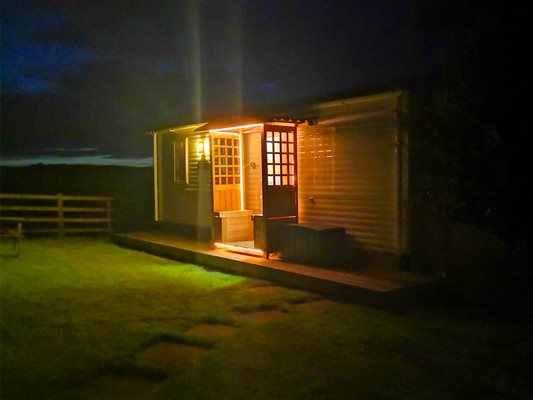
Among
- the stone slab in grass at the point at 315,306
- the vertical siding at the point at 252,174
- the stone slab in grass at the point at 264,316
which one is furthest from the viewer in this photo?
the vertical siding at the point at 252,174

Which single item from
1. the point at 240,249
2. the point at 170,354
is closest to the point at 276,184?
the point at 240,249

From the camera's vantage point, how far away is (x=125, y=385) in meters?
4.93

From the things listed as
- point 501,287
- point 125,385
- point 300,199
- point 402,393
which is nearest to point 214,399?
point 125,385

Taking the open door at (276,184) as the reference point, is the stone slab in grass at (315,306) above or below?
below

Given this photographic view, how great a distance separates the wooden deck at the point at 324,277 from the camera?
7863mm

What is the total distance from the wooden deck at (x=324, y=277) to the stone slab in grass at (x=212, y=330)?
2198mm

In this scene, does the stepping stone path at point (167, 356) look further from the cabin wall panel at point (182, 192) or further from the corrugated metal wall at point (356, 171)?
the cabin wall panel at point (182, 192)

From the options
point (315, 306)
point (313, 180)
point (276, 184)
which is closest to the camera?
point (315, 306)

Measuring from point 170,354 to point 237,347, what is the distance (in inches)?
28.6

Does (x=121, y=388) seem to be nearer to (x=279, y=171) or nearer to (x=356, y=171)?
(x=356, y=171)

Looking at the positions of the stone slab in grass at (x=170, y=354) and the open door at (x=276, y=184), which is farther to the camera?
the open door at (x=276, y=184)

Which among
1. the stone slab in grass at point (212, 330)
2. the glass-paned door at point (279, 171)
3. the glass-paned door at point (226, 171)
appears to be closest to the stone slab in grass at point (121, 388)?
the stone slab in grass at point (212, 330)

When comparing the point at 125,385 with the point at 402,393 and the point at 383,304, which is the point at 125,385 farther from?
the point at 383,304

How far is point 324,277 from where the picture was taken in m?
8.64
